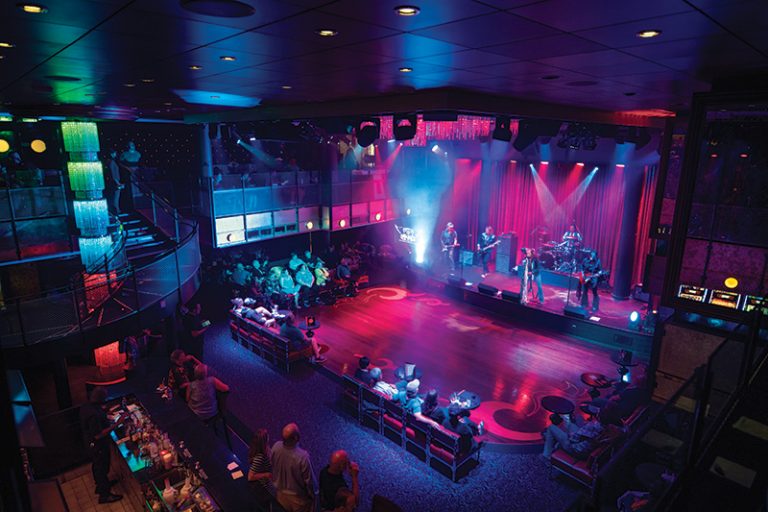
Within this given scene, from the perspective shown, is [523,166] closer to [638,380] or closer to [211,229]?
[638,380]

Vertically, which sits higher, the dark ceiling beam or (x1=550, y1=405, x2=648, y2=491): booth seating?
the dark ceiling beam

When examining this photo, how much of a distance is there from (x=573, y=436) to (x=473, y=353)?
3908mm

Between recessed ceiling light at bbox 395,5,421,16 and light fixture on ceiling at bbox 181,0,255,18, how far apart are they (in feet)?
2.50

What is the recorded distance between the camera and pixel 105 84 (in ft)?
18.0

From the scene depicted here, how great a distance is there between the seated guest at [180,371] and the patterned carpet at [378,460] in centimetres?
102

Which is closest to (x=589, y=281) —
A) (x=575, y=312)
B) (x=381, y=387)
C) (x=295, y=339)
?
(x=575, y=312)

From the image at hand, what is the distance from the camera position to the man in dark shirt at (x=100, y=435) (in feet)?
17.7

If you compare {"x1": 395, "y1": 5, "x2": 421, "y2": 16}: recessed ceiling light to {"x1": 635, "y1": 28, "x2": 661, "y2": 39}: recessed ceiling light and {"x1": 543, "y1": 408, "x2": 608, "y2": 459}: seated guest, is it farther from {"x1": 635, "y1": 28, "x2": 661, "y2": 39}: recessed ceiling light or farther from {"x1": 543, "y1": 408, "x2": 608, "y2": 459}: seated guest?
{"x1": 543, "y1": 408, "x2": 608, "y2": 459}: seated guest

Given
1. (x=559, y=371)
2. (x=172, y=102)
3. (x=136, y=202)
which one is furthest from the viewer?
(x=136, y=202)

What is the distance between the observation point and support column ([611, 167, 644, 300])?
12117mm

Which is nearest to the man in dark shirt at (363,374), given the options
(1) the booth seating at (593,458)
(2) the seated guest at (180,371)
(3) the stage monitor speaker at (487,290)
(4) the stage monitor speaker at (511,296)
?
(2) the seated guest at (180,371)

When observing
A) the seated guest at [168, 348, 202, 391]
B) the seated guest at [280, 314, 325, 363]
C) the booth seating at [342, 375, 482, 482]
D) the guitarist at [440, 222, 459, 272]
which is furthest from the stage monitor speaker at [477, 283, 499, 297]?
the seated guest at [168, 348, 202, 391]

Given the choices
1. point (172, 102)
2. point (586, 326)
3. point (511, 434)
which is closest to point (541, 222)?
point (586, 326)

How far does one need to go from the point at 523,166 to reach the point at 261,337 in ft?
35.0
